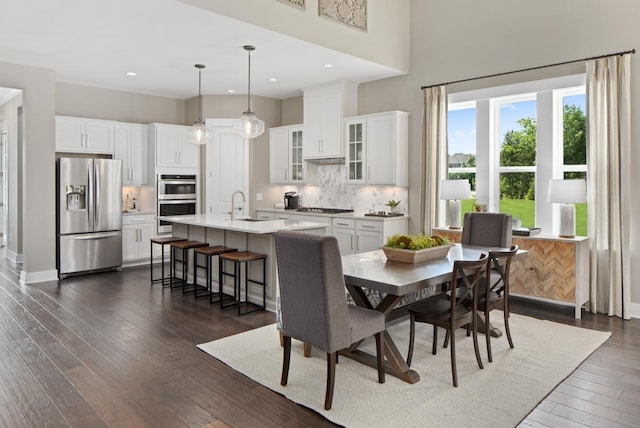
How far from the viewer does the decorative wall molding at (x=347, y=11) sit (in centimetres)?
522

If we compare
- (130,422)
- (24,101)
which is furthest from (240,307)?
(24,101)

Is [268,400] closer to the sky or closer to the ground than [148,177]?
closer to the ground

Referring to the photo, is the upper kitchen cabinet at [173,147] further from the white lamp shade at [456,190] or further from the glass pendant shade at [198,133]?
the white lamp shade at [456,190]

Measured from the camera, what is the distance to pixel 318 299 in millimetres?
2656

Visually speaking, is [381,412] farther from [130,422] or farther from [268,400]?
[130,422]

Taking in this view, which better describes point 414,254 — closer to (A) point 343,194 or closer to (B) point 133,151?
(A) point 343,194

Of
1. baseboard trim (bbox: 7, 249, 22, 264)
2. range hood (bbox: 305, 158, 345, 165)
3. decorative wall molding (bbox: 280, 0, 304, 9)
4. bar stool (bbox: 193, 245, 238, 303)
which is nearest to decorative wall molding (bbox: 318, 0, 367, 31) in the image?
decorative wall molding (bbox: 280, 0, 304, 9)

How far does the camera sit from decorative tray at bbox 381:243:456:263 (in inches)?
139

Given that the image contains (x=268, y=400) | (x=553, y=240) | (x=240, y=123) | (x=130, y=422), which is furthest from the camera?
(x=240, y=123)

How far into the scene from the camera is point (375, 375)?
3197 millimetres

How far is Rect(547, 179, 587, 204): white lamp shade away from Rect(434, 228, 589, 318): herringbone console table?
404 millimetres

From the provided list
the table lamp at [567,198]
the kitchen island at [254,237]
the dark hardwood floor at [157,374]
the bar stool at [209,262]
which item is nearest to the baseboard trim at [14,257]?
the dark hardwood floor at [157,374]

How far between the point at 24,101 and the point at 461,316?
6032 millimetres

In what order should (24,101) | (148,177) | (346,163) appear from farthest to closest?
(148,177), (346,163), (24,101)
